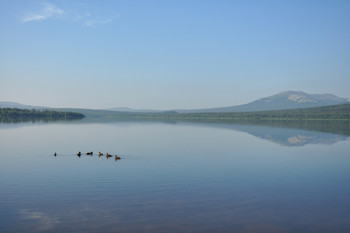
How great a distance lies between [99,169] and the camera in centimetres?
1950

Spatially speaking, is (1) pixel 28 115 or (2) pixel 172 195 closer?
(2) pixel 172 195

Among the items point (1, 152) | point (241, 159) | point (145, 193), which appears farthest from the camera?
point (1, 152)

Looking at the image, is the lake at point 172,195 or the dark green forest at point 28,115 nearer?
the lake at point 172,195

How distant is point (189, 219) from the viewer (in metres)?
10.7

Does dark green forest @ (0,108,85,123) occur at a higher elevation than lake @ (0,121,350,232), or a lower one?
higher

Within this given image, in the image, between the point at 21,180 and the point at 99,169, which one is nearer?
the point at 21,180

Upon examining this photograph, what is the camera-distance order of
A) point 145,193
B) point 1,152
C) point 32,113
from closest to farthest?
point 145,193, point 1,152, point 32,113

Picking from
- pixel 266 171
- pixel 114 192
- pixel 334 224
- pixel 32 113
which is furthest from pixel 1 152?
pixel 32 113

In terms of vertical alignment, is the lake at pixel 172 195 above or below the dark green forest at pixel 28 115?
below

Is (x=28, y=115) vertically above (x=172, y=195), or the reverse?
(x=28, y=115)

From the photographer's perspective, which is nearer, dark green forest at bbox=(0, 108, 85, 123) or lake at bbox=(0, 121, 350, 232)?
lake at bbox=(0, 121, 350, 232)

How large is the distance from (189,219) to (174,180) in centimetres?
568

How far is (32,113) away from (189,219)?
189 meters

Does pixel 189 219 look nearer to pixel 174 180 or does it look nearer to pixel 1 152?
pixel 174 180
